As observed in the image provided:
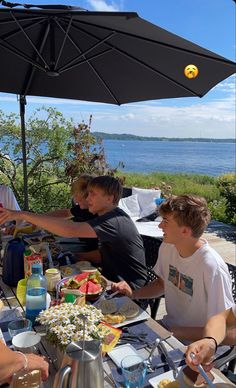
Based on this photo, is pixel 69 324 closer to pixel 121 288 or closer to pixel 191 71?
pixel 121 288

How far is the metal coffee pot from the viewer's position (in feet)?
3.07

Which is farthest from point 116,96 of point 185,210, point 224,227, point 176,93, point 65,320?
point 224,227

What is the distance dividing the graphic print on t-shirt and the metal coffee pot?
950 millimetres

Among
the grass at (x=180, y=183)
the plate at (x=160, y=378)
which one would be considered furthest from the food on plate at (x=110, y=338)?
the grass at (x=180, y=183)

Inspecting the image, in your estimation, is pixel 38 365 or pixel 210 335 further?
pixel 210 335

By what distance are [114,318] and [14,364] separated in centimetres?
56

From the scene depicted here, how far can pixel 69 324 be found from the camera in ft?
3.89

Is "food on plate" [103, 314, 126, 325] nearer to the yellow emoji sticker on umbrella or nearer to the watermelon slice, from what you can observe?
the watermelon slice

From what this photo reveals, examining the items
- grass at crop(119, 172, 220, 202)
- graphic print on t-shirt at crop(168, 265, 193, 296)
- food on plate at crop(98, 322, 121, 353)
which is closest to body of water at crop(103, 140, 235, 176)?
grass at crop(119, 172, 220, 202)

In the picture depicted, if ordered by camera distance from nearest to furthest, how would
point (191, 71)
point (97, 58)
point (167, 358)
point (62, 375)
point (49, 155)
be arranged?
point (62, 375)
point (167, 358)
point (191, 71)
point (97, 58)
point (49, 155)

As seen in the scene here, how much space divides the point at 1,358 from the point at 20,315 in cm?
54

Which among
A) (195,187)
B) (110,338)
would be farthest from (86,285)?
(195,187)

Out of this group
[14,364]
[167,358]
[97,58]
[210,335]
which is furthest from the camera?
[97,58]

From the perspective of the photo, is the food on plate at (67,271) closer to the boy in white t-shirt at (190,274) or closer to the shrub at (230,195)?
the boy in white t-shirt at (190,274)
